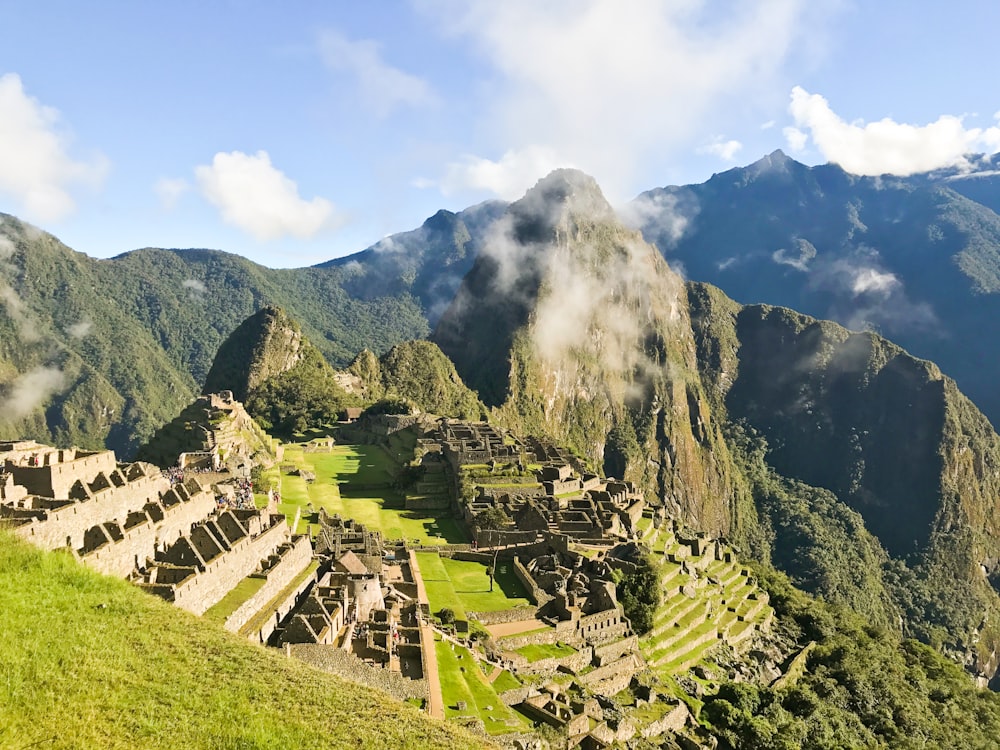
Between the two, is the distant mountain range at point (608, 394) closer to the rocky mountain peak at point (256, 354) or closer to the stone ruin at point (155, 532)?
the rocky mountain peak at point (256, 354)

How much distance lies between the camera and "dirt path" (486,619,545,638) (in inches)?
1191

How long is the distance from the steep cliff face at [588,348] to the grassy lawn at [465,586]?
107 m

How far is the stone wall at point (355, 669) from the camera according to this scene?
63.0 ft

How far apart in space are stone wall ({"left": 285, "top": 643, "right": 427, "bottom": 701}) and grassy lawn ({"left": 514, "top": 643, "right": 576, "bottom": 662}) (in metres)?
10.00

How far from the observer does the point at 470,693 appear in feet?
74.8

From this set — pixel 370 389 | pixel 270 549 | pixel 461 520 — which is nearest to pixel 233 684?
pixel 270 549

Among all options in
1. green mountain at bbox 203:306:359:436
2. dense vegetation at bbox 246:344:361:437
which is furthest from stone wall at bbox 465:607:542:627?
green mountain at bbox 203:306:359:436

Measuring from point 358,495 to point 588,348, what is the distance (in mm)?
131792

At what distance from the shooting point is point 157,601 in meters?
17.8

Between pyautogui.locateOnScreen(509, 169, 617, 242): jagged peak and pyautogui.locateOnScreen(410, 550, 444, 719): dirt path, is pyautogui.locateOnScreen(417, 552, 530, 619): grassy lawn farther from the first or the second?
pyautogui.locateOnScreen(509, 169, 617, 242): jagged peak

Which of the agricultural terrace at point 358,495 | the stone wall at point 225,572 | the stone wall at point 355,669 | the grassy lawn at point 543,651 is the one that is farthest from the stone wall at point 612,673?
the stone wall at point 225,572

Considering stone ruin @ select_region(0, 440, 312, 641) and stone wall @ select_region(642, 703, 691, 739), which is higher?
stone ruin @ select_region(0, 440, 312, 641)

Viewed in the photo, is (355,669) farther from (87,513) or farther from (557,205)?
(557,205)

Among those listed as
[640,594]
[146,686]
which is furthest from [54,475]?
[640,594]
